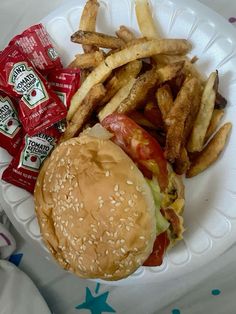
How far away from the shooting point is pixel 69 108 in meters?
1.49

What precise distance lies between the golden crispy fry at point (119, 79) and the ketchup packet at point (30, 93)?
0.51 ft

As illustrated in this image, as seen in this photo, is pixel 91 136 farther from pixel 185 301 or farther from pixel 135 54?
pixel 185 301

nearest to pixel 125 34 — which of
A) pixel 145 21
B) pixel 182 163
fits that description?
pixel 145 21

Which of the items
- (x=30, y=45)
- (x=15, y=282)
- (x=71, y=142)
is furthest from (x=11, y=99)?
(x=15, y=282)

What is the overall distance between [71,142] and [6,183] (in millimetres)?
Result: 327

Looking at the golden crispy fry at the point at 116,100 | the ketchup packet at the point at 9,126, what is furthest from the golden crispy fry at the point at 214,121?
the ketchup packet at the point at 9,126

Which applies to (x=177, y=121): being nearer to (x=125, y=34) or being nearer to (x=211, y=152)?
(x=211, y=152)

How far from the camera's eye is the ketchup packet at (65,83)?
153 cm

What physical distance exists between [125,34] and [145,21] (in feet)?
0.27

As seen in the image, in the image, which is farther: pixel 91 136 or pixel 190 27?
pixel 190 27

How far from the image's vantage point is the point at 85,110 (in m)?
1.41

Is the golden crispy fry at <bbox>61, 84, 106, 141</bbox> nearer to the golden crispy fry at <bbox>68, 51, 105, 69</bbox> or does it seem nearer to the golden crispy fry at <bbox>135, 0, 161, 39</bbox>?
the golden crispy fry at <bbox>68, 51, 105, 69</bbox>

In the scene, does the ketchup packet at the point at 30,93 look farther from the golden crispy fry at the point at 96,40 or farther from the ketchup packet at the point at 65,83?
the golden crispy fry at the point at 96,40

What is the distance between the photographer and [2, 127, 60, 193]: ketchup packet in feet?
4.93
